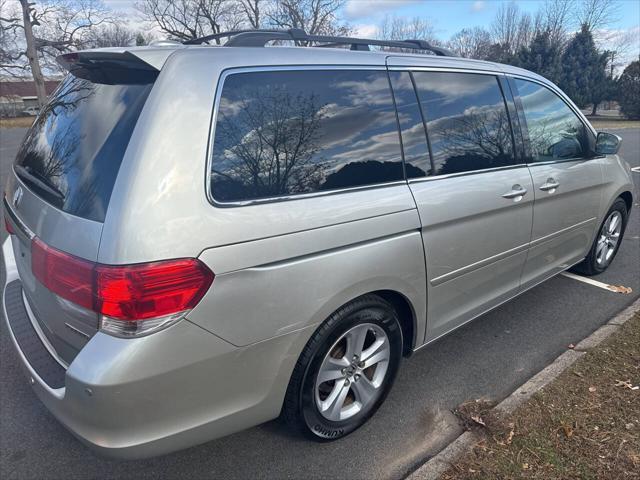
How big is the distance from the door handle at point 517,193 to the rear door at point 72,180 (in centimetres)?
223

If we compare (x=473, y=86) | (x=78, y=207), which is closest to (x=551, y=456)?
(x=473, y=86)

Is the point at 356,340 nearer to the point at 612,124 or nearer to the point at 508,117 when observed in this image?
the point at 508,117

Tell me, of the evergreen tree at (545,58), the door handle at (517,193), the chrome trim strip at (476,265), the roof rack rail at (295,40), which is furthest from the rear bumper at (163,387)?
the evergreen tree at (545,58)

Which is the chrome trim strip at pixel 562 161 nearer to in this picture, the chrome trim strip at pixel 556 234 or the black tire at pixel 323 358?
the chrome trim strip at pixel 556 234

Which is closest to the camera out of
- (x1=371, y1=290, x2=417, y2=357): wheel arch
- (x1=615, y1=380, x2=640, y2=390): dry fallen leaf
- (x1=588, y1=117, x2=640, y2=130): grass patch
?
(x1=371, y1=290, x2=417, y2=357): wheel arch

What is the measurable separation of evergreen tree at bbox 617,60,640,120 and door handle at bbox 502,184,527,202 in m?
40.5

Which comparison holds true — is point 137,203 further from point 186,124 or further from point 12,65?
point 12,65

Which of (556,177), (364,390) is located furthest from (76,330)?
(556,177)

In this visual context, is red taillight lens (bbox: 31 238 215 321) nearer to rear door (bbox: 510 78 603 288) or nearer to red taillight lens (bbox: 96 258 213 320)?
red taillight lens (bbox: 96 258 213 320)

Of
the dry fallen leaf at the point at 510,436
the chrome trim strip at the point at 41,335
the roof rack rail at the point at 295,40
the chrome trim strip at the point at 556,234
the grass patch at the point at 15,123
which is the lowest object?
the grass patch at the point at 15,123

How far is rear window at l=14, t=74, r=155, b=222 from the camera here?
5.74 ft

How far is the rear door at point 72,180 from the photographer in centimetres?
173

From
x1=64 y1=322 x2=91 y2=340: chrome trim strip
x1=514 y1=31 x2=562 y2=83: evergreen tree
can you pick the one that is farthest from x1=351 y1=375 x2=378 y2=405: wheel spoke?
x1=514 y1=31 x2=562 y2=83: evergreen tree

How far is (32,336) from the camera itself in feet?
7.26
